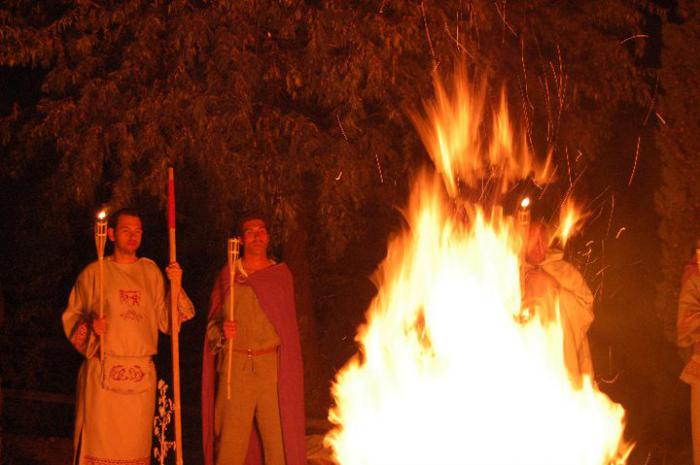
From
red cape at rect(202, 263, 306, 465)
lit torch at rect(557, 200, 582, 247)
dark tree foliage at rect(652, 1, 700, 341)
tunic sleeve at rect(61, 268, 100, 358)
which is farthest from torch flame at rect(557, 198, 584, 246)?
tunic sleeve at rect(61, 268, 100, 358)

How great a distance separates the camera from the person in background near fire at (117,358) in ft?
20.2

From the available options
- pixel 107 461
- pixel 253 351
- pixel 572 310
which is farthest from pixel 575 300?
pixel 107 461

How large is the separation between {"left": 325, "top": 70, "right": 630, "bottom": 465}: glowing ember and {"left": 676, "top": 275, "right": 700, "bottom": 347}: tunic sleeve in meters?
0.84

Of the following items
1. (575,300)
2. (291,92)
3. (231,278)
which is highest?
(291,92)

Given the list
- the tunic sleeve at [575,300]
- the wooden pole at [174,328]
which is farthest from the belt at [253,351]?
the tunic sleeve at [575,300]

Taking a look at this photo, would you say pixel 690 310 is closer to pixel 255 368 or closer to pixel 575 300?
pixel 575 300

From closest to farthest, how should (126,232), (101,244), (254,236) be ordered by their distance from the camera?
(101,244) < (126,232) < (254,236)

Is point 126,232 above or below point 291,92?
below

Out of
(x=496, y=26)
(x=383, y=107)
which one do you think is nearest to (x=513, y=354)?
(x=383, y=107)

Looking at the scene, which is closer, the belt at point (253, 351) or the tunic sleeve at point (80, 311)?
the tunic sleeve at point (80, 311)

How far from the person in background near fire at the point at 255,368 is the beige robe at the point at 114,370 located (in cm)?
47

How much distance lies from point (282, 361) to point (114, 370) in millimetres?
1129

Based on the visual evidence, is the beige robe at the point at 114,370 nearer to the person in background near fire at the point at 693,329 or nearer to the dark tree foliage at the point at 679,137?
the person in background near fire at the point at 693,329

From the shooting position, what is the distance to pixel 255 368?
6.45m
